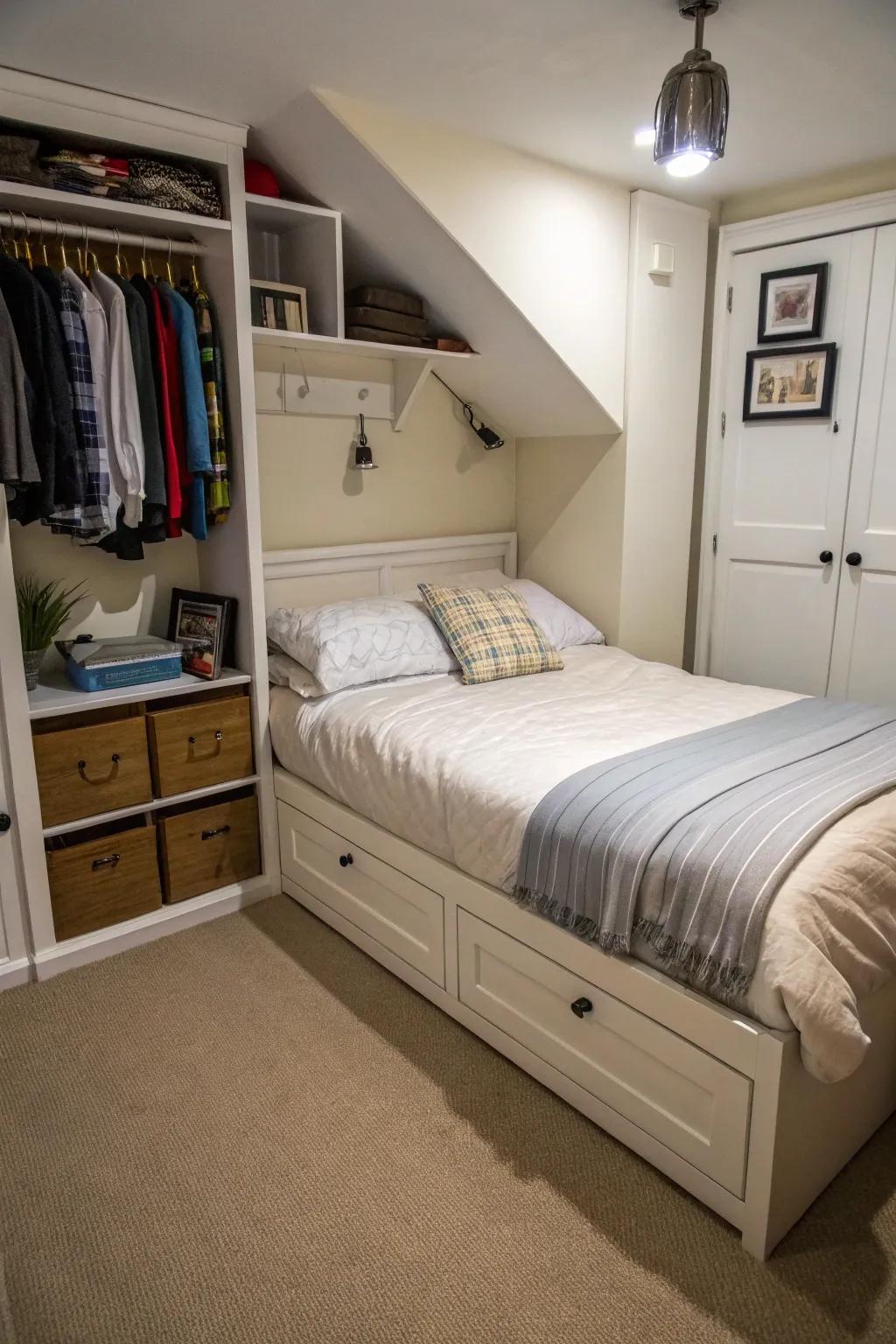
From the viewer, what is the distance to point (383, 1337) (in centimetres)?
141

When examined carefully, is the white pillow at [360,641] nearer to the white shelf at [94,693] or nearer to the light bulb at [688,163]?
the white shelf at [94,693]

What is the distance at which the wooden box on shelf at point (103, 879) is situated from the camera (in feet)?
7.86

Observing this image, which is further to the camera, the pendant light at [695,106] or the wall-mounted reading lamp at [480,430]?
the wall-mounted reading lamp at [480,430]

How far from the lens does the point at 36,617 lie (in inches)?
94.4

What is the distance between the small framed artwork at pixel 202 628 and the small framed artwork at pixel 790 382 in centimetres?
212

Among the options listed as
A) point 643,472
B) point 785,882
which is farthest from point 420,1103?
point 643,472

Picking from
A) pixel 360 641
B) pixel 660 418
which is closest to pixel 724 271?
pixel 660 418

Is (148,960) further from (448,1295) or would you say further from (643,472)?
(643,472)

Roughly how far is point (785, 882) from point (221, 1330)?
4.06ft

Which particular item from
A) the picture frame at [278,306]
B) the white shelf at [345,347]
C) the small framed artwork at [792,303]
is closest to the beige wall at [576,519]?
the white shelf at [345,347]

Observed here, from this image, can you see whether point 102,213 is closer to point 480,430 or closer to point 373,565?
point 373,565

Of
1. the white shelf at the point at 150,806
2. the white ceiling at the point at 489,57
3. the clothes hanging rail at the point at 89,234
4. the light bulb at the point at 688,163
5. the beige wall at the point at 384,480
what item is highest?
the white ceiling at the point at 489,57

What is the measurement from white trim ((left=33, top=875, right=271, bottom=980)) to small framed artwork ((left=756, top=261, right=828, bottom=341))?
2720mm

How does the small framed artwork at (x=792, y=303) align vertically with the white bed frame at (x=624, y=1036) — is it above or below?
above
